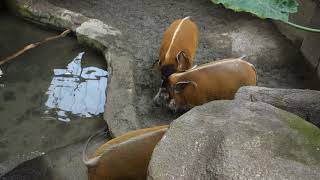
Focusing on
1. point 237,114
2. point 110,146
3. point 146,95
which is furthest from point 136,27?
point 237,114

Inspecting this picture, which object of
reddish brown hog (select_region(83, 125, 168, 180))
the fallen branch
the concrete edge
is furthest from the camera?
the fallen branch

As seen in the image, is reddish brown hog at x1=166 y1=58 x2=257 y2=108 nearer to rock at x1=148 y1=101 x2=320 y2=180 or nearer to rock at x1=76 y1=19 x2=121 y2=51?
rock at x1=76 y1=19 x2=121 y2=51

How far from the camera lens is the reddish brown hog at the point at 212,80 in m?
2.86

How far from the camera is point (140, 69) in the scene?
3.46 metres

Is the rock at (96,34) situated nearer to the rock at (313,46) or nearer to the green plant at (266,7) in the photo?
→ the rock at (313,46)

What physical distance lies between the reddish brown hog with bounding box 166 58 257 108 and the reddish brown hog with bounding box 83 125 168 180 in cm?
81

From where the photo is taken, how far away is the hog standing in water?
2861 millimetres

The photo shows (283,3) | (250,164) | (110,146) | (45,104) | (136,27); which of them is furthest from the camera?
(136,27)

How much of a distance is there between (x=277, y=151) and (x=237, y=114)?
24 cm

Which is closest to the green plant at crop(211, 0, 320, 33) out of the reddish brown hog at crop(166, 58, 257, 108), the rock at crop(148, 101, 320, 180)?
the rock at crop(148, 101, 320, 180)

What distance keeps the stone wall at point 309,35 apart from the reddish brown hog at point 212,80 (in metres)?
0.73

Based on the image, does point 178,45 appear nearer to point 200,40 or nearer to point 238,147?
point 200,40

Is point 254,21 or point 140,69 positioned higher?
point 254,21

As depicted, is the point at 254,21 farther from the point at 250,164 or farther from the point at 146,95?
the point at 250,164
